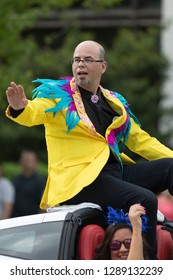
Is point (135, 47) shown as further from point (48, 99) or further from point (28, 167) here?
point (48, 99)

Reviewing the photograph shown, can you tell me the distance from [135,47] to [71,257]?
14573 mm

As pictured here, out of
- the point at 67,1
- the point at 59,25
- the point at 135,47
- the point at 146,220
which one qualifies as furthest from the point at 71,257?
the point at 59,25

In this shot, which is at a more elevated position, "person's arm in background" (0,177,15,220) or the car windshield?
"person's arm in background" (0,177,15,220)

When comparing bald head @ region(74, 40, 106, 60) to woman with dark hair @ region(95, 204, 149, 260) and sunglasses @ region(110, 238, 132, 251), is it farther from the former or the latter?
sunglasses @ region(110, 238, 132, 251)

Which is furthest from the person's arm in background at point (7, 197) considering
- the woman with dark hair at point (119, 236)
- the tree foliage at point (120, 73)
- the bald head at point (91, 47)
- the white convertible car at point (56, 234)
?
the woman with dark hair at point (119, 236)

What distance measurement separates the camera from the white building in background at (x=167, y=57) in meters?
19.9

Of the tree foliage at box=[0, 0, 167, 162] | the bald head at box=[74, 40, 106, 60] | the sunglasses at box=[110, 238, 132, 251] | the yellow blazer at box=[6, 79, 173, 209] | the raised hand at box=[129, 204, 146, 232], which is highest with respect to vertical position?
the tree foliage at box=[0, 0, 167, 162]

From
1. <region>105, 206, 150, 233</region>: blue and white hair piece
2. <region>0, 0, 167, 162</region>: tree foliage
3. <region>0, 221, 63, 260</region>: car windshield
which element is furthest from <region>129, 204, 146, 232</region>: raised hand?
<region>0, 0, 167, 162</region>: tree foliage

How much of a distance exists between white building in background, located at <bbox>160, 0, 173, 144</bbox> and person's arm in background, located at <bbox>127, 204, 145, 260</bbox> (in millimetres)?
13595

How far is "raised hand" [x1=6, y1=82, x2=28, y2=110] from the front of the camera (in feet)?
19.5

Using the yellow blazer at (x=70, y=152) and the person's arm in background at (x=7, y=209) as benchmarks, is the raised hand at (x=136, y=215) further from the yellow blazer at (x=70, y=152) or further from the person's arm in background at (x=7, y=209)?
the person's arm in background at (x=7, y=209)

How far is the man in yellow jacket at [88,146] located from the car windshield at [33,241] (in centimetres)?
24

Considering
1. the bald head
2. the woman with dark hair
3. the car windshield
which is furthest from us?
the bald head
